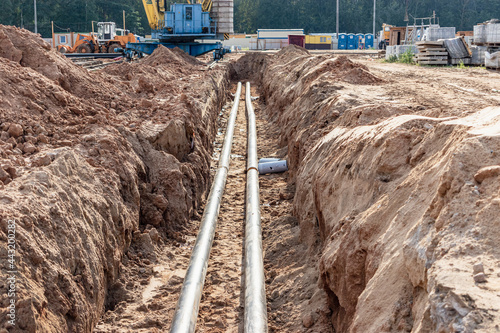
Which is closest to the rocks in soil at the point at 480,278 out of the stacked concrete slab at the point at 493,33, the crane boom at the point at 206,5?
the stacked concrete slab at the point at 493,33

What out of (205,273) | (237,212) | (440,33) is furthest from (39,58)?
(440,33)

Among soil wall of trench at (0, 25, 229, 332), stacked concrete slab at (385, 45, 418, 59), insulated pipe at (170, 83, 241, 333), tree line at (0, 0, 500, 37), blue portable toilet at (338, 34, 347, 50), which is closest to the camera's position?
soil wall of trench at (0, 25, 229, 332)

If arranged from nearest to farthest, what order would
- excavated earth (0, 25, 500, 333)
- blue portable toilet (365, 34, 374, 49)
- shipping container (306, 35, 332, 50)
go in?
1. excavated earth (0, 25, 500, 333)
2. shipping container (306, 35, 332, 50)
3. blue portable toilet (365, 34, 374, 49)

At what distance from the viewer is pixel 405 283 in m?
3.22

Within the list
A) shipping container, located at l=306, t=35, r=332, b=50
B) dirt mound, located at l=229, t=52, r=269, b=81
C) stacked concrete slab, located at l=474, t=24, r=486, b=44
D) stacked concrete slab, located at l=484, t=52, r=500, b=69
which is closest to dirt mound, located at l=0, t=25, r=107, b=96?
stacked concrete slab, located at l=484, t=52, r=500, b=69

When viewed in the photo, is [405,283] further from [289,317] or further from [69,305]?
[69,305]

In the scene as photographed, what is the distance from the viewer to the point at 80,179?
5.46 m

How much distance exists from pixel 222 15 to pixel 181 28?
349 cm

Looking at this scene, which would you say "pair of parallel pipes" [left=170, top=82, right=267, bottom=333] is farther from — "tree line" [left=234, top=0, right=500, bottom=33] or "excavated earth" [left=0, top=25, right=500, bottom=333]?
"tree line" [left=234, top=0, right=500, bottom=33]

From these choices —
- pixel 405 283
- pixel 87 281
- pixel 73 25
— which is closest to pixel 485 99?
pixel 405 283

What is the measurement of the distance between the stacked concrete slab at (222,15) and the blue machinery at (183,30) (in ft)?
3.12

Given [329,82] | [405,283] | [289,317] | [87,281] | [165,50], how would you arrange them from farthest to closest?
1. [165,50]
2. [329,82]
3. [289,317]
4. [87,281]
5. [405,283]

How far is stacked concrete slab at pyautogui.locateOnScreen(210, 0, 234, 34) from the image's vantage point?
30.2 metres

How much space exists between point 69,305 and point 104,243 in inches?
45.7
